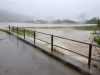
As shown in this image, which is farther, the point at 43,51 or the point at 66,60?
the point at 43,51

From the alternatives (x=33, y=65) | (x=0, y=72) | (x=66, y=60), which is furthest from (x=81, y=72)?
(x=0, y=72)

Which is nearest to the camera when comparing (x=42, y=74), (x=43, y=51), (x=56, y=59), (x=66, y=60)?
(x=42, y=74)

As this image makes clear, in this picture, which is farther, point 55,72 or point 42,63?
point 42,63

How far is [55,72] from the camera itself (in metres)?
4.40

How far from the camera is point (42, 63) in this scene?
5312 mm

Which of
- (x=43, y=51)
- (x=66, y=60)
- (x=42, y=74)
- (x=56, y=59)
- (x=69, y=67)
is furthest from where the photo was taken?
(x=43, y=51)

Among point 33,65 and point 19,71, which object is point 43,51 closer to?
point 33,65

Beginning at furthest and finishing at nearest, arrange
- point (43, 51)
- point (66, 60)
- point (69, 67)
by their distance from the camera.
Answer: point (43, 51), point (66, 60), point (69, 67)

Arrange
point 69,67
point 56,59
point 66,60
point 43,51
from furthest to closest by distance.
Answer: point 43,51 → point 56,59 → point 66,60 → point 69,67

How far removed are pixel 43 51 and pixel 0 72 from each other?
302 centimetres

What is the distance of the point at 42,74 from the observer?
4.20 m

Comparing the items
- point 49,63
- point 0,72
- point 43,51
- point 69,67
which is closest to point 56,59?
point 49,63

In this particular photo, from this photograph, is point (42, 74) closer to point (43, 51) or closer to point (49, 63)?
point (49, 63)

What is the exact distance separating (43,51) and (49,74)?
2.89 meters
